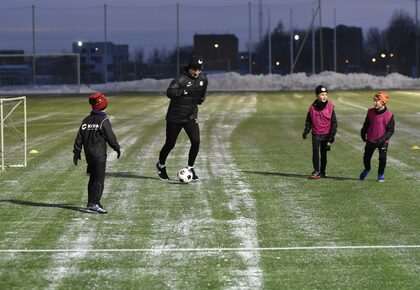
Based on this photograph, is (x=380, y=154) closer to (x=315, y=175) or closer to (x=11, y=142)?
(x=315, y=175)

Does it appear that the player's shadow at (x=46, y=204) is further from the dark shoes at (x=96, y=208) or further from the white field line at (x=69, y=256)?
the white field line at (x=69, y=256)

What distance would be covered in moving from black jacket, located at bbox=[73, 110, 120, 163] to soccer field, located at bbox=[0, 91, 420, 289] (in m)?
0.75

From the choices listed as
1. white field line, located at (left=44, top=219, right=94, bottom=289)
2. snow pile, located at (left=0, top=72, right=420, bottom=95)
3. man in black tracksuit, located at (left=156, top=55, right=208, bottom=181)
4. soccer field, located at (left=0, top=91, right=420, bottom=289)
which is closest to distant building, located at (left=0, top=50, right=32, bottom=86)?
snow pile, located at (left=0, top=72, right=420, bottom=95)

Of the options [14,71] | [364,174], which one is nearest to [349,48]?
[14,71]

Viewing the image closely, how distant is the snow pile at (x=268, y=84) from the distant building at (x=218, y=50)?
1060 inches

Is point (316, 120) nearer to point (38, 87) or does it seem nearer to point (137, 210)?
point (137, 210)

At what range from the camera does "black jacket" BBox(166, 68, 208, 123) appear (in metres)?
14.7

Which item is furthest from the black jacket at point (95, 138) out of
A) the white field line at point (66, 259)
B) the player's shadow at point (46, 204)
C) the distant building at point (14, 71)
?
the distant building at point (14, 71)

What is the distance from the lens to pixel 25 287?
770cm

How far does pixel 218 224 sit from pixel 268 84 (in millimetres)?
62245

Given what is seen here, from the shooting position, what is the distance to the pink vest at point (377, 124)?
14602mm

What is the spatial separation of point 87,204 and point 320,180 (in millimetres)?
4462

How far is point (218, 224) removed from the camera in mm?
10859

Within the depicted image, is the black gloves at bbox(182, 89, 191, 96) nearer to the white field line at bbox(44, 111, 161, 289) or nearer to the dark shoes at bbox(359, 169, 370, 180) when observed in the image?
the dark shoes at bbox(359, 169, 370, 180)
